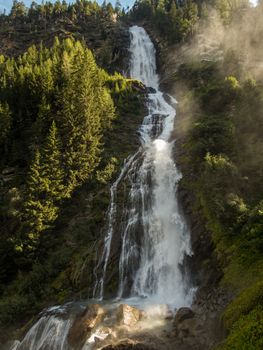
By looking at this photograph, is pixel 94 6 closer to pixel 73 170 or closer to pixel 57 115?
pixel 57 115

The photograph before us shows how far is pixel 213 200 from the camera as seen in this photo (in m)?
27.2

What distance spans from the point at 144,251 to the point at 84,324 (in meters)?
9.02

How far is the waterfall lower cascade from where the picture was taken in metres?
22.4

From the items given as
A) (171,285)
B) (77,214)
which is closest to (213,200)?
(171,285)

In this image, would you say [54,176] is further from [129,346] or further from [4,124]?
[129,346]

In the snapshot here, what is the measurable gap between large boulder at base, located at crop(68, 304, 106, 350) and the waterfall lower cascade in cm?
36

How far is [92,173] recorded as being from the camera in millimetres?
39500

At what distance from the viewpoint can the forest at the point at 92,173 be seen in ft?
76.9

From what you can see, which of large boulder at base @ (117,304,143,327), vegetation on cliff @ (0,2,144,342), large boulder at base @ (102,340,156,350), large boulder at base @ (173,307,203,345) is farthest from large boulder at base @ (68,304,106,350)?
vegetation on cliff @ (0,2,144,342)

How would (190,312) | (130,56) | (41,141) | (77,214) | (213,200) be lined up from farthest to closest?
(130,56) → (41,141) → (77,214) → (213,200) → (190,312)

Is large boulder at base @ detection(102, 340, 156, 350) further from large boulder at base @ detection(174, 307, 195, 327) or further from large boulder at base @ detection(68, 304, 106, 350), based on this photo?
large boulder at base @ detection(174, 307, 195, 327)

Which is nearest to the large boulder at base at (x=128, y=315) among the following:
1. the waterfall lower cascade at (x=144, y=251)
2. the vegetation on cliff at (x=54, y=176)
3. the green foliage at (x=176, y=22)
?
the waterfall lower cascade at (x=144, y=251)

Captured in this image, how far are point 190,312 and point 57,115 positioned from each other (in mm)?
29014

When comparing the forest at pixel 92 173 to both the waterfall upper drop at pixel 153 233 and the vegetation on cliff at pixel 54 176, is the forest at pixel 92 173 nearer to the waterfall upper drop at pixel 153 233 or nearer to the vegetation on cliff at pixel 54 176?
the vegetation on cliff at pixel 54 176
